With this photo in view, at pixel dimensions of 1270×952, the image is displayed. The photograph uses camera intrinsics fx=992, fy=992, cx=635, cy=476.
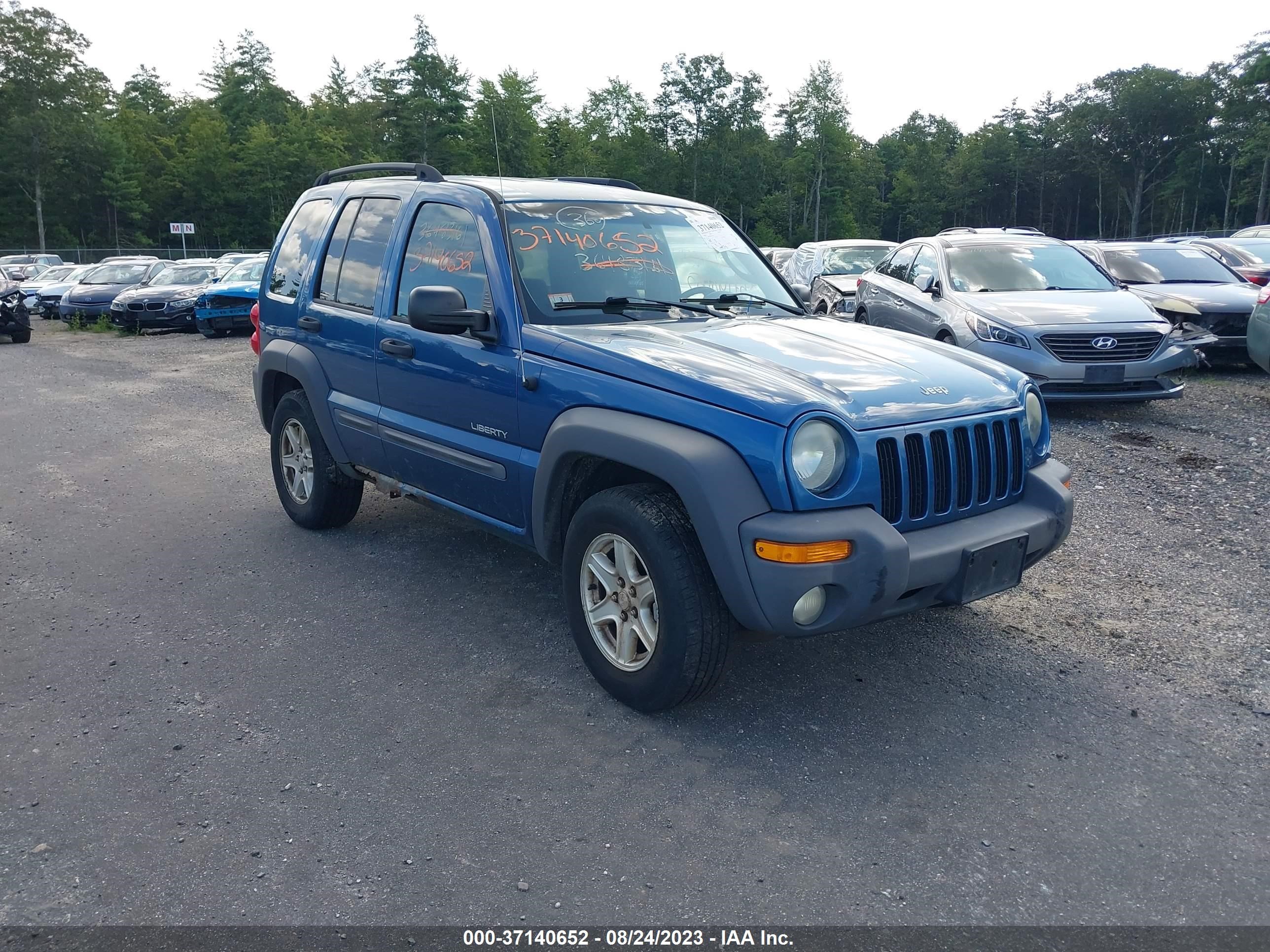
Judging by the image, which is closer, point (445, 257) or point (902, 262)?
point (445, 257)

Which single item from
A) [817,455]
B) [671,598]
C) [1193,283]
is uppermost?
[1193,283]

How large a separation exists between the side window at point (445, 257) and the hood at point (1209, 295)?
943 cm

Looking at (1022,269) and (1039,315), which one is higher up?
(1022,269)

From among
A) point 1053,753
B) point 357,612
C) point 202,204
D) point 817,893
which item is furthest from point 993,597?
point 202,204

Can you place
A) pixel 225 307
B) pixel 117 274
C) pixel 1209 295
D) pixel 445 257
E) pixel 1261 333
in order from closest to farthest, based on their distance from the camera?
1. pixel 445 257
2. pixel 1261 333
3. pixel 1209 295
4. pixel 225 307
5. pixel 117 274

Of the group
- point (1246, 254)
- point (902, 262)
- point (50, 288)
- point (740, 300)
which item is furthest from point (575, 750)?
point (50, 288)

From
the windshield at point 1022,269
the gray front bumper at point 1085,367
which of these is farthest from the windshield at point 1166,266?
the gray front bumper at point 1085,367

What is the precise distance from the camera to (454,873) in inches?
110

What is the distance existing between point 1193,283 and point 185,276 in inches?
808

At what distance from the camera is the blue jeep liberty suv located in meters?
3.24

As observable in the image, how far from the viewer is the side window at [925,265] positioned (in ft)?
33.8

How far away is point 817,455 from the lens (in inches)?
129

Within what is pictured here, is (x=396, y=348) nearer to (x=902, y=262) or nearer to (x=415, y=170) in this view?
(x=415, y=170)

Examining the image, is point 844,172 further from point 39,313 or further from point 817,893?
point 817,893
